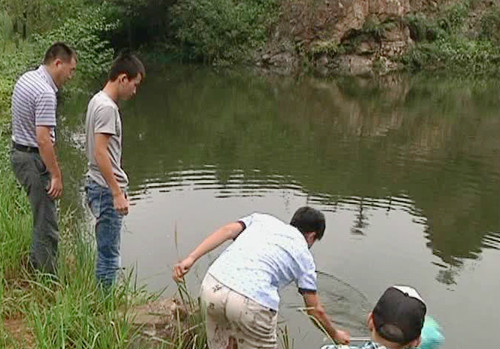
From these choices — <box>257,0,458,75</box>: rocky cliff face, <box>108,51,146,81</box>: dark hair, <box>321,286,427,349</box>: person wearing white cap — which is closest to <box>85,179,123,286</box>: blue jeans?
<box>108,51,146,81</box>: dark hair

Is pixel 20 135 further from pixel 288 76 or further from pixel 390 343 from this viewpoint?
pixel 288 76

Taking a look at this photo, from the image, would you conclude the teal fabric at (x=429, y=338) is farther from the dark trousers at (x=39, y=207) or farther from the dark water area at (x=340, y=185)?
the dark trousers at (x=39, y=207)

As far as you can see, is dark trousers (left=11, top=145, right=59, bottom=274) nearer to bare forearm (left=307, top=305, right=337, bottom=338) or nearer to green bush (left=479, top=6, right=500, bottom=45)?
bare forearm (left=307, top=305, right=337, bottom=338)

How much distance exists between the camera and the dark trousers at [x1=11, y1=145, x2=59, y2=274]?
4.00m

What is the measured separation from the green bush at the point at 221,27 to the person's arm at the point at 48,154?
955 inches

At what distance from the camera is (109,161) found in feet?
12.5

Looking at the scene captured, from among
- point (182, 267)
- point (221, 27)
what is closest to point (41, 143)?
point (182, 267)

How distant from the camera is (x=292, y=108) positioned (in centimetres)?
1742

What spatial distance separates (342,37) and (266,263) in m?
24.9

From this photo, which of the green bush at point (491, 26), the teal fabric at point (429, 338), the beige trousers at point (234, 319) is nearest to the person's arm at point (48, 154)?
the beige trousers at point (234, 319)

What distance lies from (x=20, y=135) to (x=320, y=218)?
6.29ft

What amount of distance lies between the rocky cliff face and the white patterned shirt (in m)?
23.7

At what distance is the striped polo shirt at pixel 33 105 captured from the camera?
3.82 meters

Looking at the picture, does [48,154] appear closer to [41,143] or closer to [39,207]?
[41,143]
